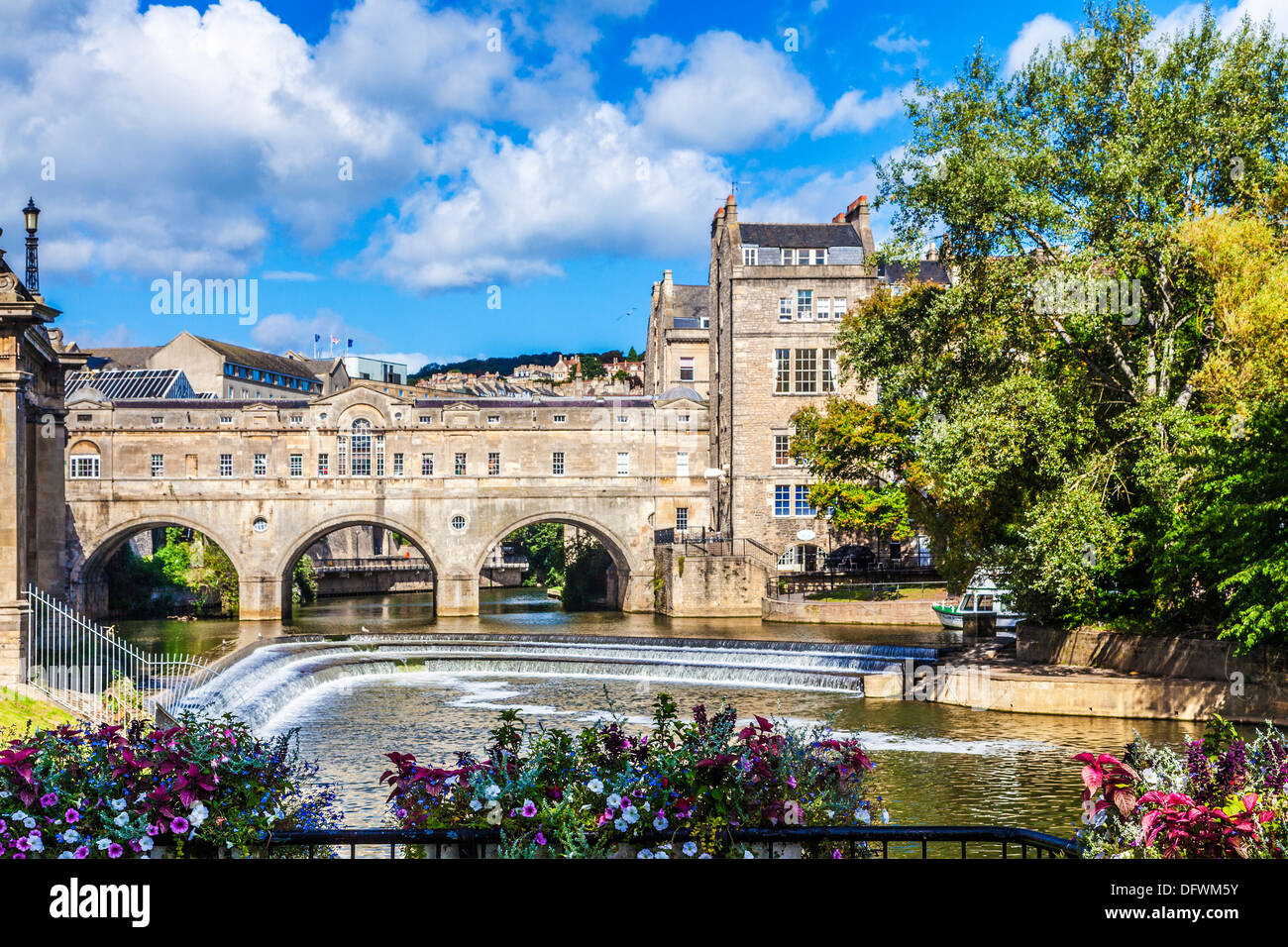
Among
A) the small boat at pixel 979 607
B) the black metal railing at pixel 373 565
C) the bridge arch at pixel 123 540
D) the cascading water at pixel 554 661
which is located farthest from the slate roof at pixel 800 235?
the black metal railing at pixel 373 565

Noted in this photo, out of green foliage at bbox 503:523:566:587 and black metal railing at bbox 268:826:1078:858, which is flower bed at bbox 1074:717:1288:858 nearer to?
black metal railing at bbox 268:826:1078:858

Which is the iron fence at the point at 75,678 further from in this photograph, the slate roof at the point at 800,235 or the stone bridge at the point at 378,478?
the slate roof at the point at 800,235

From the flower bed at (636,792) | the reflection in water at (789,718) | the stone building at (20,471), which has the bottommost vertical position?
the reflection in water at (789,718)

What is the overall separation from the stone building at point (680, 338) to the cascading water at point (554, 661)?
114 feet

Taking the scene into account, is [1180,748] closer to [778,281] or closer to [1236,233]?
[1236,233]

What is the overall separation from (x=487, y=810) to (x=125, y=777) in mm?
2154

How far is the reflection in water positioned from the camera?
1545cm

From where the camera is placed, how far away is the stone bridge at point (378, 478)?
50.3 m

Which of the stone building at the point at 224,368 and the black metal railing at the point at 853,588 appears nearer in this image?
the black metal railing at the point at 853,588

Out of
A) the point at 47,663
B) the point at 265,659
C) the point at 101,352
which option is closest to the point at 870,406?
the point at 265,659

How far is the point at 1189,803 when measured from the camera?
5.82m

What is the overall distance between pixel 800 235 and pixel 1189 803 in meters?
50.7
